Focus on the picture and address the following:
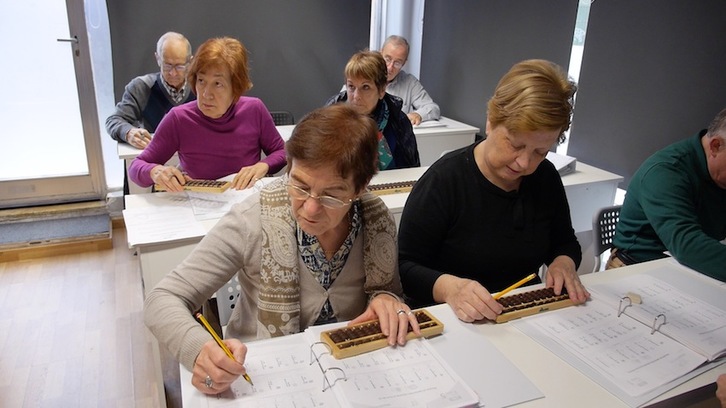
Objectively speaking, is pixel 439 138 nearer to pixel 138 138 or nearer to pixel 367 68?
pixel 367 68

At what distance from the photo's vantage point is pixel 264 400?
0.89m

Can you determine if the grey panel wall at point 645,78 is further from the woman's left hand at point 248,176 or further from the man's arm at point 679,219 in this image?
the woman's left hand at point 248,176

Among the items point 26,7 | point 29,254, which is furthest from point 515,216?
point 26,7

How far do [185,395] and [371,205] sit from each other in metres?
0.64

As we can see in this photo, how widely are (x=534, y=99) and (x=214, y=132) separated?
4.97ft

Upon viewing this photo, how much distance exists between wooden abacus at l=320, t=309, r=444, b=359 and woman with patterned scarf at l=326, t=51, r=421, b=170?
145cm

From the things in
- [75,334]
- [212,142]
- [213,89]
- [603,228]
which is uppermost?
[213,89]

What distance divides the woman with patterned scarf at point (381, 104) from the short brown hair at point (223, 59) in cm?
54

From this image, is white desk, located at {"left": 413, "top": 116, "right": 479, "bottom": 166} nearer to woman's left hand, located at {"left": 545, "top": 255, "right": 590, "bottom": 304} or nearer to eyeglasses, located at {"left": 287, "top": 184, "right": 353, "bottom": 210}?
woman's left hand, located at {"left": 545, "top": 255, "right": 590, "bottom": 304}

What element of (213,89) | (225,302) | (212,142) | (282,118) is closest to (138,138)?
(212,142)

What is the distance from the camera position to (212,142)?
2.31 meters

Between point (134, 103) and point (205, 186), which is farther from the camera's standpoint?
point (134, 103)

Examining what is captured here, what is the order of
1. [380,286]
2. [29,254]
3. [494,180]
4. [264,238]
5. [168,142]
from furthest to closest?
[29,254] → [168,142] → [494,180] → [380,286] → [264,238]

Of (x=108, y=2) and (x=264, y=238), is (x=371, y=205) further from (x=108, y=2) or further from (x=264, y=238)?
(x=108, y=2)
